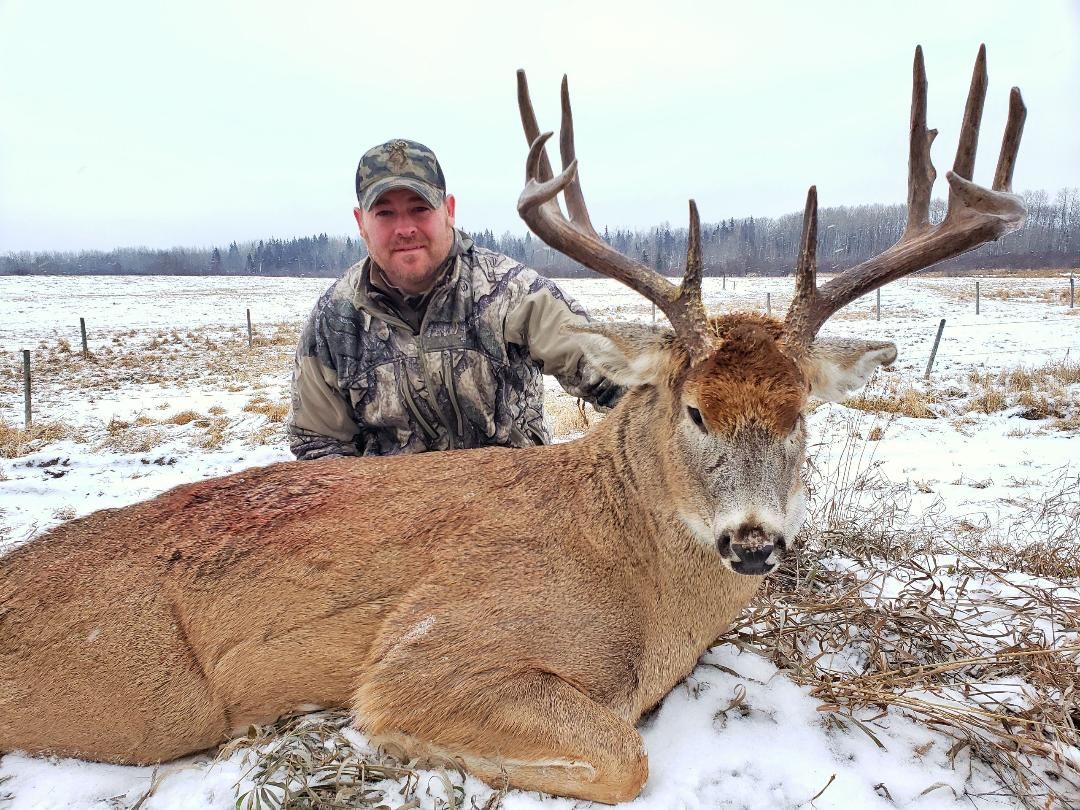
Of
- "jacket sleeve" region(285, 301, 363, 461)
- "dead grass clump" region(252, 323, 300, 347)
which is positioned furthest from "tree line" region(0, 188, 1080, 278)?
"jacket sleeve" region(285, 301, 363, 461)

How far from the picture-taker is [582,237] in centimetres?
362

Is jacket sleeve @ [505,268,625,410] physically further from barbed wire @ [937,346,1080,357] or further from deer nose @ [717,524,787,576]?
barbed wire @ [937,346,1080,357]

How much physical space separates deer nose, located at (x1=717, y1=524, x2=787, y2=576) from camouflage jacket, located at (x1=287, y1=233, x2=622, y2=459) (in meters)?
2.36

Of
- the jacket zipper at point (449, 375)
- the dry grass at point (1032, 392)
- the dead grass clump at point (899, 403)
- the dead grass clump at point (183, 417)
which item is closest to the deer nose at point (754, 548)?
the jacket zipper at point (449, 375)

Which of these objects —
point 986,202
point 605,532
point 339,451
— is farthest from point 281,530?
point 986,202

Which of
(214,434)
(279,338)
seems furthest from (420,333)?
(279,338)

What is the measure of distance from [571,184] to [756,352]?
1.69 m

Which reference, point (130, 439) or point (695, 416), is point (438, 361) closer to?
point (695, 416)

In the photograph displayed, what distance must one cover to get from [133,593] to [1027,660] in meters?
4.02

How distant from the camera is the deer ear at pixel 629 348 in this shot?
3213mm

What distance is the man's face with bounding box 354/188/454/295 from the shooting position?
4.98 meters

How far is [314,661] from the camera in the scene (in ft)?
9.75

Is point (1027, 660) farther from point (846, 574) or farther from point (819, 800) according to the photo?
point (819, 800)

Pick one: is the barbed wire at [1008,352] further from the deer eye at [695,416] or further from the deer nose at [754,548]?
the deer nose at [754,548]
